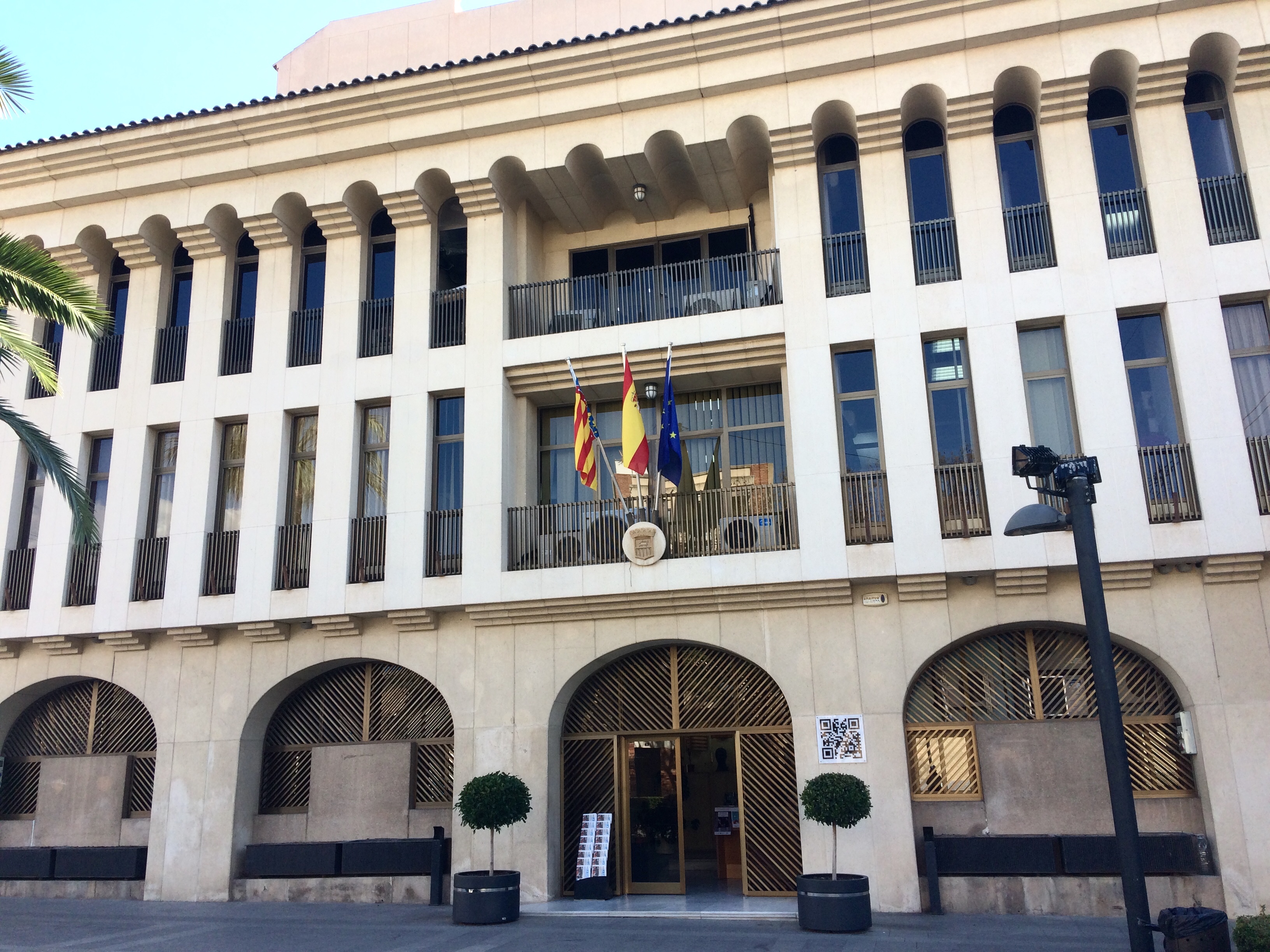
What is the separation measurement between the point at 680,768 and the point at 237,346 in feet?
34.1

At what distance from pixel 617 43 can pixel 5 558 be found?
43.6ft

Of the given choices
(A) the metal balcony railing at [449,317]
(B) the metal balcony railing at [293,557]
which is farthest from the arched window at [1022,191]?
(B) the metal balcony railing at [293,557]

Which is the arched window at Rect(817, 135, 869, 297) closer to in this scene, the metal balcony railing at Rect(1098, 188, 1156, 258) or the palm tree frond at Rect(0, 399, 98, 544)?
the metal balcony railing at Rect(1098, 188, 1156, 258)

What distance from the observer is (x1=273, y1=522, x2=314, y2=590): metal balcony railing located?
632 inches

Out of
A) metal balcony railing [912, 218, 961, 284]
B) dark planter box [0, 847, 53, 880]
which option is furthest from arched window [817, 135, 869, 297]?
dark planter box [0, 847, 53, 880]

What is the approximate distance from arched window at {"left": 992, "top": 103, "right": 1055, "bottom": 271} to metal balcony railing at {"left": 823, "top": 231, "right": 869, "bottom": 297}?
2064 mm

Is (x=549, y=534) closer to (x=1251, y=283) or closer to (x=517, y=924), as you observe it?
(x=517, y=924)

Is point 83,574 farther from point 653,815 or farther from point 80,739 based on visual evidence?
point 653,815

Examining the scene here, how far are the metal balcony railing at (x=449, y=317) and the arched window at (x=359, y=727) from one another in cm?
536

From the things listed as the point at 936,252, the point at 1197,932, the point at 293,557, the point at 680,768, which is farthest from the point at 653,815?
the point at 936,252

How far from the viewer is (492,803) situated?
13195 millimetres

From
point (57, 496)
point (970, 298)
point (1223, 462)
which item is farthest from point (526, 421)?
point (1223, 462)

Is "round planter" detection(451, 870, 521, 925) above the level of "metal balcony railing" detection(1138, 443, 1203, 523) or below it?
below

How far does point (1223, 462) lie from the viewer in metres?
13.1
